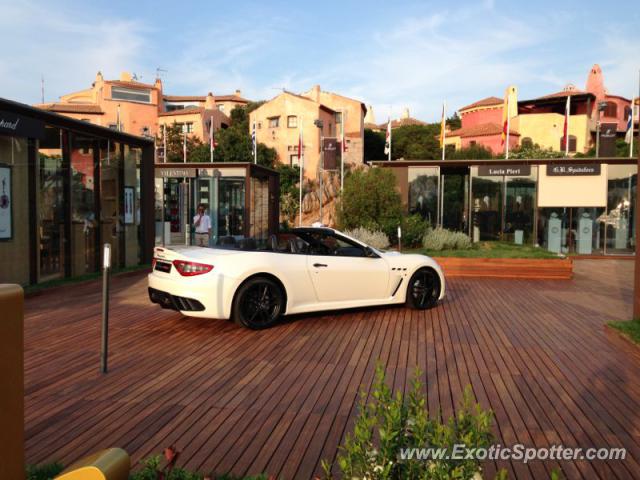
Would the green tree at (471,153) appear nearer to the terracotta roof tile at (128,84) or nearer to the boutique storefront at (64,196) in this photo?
the terracotta roof tile at (128,84)

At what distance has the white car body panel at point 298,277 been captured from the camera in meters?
6.90

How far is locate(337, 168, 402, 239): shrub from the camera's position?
58.8 feet

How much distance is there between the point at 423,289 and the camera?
29.0 feet

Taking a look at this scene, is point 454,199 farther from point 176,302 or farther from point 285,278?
point 176,302

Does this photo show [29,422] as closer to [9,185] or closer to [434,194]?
[9,185]

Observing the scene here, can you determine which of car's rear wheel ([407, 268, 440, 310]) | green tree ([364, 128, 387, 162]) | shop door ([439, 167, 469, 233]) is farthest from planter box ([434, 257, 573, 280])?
green tree ([364, 128, 387, 162])

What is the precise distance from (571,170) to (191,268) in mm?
17823

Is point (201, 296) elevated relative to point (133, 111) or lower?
lower

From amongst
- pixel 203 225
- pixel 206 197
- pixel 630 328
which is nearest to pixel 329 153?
pixel 206 197

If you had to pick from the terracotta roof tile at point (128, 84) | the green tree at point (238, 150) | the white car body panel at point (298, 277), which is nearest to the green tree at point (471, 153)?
the green tree at point (238, 150)

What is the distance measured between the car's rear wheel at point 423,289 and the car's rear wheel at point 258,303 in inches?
92.4

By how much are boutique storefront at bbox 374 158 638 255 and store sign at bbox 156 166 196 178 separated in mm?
7014

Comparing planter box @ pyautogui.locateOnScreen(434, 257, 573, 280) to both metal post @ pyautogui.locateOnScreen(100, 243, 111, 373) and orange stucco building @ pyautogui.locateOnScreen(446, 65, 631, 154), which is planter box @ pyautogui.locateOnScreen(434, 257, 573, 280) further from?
orange stucco building @ pyautogui.locateOnScreen(446, 65, 631, 154)

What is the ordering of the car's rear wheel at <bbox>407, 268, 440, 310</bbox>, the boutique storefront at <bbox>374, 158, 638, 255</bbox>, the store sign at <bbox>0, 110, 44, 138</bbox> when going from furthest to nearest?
the boutique storefront at <bbox>374, 158, 638, 255</bbox> < the store sign at <bbox>0, 110, 44, 138</bbox> < the car's rear wheel at <bbox>407, 268, 440, 310</bbox>
